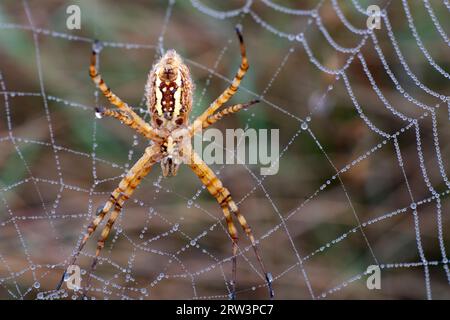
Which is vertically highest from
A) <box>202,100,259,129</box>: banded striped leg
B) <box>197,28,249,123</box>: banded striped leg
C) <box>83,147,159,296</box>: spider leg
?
<box>197,28,249,123</box>: banded striped leg

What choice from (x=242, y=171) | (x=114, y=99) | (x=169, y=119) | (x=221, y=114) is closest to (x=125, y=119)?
(x=114, y=99)

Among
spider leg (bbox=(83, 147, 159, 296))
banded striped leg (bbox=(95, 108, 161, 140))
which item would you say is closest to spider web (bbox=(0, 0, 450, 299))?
spider leg (bbox=(83, 147, 159, 296))

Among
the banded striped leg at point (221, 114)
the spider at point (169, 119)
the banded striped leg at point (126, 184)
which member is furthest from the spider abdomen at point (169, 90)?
the banded striped leg at point (126, 184)

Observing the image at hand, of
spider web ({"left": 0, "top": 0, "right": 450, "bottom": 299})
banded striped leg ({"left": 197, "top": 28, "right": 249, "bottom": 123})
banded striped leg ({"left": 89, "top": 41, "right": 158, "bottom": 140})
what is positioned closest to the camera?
banded striped leg ({"left": 89, "top": 41, "right": 158, "bottom": 140})

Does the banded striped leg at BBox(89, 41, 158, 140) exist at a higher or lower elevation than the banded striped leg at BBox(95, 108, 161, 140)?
higher

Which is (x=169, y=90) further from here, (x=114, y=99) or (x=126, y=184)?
(x=126, y=184)

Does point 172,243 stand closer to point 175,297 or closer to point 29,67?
point 175,297

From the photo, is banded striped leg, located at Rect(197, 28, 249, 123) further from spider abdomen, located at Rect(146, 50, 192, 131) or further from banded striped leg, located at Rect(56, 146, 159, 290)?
banded striped leg, located at Rect(56, 146, 159, 290)
